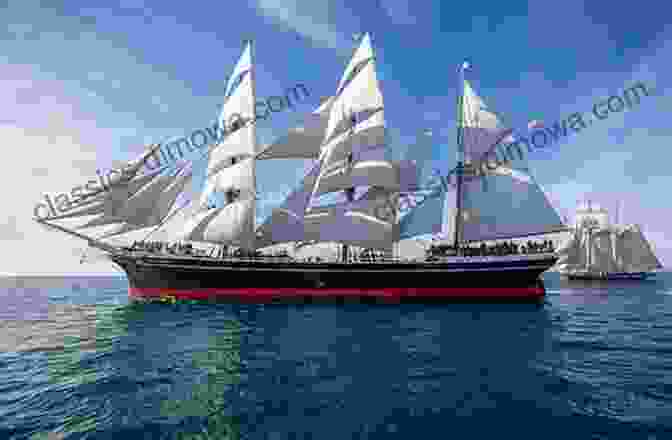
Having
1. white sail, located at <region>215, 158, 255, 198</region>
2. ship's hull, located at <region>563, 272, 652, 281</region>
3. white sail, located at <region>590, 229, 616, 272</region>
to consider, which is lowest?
ship's hull, located at <region>563, 272, 652, 281</region>

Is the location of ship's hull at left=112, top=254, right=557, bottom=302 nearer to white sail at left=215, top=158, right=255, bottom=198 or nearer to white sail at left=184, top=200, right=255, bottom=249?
white sail at left=184, top=200, right=255, bottom=249

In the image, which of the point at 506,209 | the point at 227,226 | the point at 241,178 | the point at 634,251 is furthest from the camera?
the point at 634,251

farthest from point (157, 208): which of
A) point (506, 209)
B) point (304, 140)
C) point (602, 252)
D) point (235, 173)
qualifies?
point (602, 252)

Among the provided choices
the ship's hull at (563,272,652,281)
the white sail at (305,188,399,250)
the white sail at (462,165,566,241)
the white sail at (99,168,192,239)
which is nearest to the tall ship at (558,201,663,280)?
the ship's hull at (563,272,652,281)

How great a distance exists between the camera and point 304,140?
35812 mm

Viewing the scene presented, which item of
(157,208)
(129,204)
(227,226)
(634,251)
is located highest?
(129,204)

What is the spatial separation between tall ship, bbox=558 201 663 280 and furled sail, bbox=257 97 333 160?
82.8 meters

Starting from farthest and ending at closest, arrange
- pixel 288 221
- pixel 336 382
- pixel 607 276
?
pixel 607 276 → pixel 288 221 → pixel 336 382

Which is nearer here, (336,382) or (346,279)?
(336,382)

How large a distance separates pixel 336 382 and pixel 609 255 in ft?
363

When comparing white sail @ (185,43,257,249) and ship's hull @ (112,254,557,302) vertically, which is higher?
white sail @ (185,43,257,249)

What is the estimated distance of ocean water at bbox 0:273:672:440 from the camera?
20.2 ft

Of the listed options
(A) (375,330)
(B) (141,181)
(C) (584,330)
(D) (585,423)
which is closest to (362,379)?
(D) (585,423)

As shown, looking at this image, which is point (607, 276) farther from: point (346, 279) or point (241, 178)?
point (241, 178)
